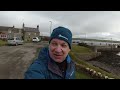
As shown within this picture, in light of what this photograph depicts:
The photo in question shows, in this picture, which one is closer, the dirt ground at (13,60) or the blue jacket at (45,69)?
the blue jacket at (45,69)

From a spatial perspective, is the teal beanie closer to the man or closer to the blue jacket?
the man

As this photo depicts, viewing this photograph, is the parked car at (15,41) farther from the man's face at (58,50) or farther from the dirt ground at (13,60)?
the man's face at (58,50)

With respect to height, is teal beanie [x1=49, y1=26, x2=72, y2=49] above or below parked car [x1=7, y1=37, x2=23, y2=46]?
above

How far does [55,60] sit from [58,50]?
76 mm

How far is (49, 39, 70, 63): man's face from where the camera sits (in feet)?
5.06

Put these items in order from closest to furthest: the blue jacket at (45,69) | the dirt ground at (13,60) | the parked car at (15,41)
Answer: the blue jacket at (45,69) < the dirt ground at (13,60) < the parked car at (15,41)

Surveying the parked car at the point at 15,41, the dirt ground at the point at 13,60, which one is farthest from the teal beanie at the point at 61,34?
the parked car at the point at 15,41

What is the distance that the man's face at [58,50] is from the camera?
1.54 meters

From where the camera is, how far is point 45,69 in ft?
5.00

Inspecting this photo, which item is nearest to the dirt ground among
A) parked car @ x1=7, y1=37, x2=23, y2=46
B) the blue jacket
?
parked car @ x1=7, y1=37, x2=23, y2=46
